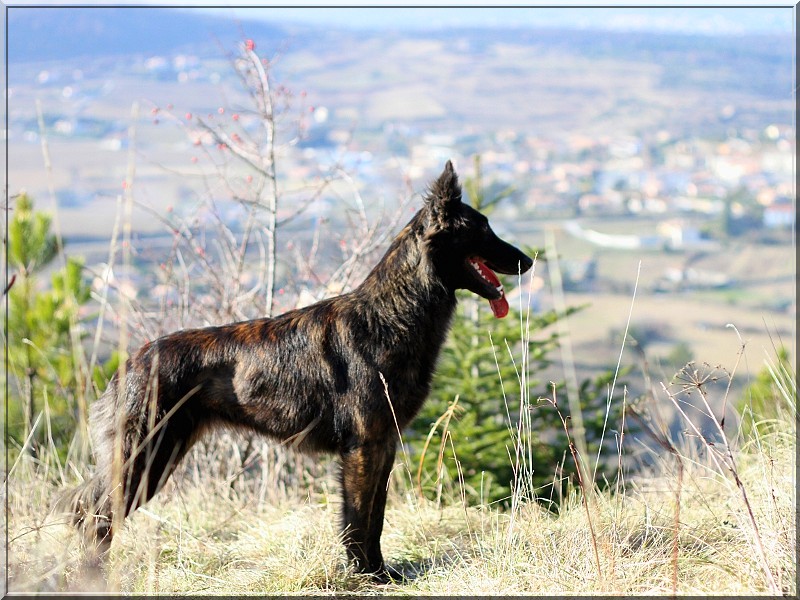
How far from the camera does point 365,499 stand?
4316 mm

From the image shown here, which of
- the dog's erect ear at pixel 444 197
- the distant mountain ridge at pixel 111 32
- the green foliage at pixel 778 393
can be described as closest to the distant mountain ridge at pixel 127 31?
the distant mountain ridge at pixel 111 32

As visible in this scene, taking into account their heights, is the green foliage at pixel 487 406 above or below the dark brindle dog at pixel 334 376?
below

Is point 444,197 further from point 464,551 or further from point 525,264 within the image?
point 464,551

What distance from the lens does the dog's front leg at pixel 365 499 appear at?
4.25 meters

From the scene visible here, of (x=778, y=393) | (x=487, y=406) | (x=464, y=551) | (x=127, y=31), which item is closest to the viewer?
(x=464, y=551)

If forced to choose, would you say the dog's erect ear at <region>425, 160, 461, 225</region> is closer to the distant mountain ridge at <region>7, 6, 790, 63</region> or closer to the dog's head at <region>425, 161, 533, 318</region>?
the dog's head at <region>425, 161, 533, 318</region>

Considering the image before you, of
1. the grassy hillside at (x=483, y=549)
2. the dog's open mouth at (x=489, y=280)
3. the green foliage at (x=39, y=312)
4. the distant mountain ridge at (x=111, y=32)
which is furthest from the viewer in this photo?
the distant mountain ridge at (x=111, y=32)

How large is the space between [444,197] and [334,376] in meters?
1.11

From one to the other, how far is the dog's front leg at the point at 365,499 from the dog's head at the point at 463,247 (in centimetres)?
98

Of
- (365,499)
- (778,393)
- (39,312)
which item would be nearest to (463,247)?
(365,499)

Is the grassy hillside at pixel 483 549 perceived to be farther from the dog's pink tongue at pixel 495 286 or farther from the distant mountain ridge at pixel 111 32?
the distant mountain ridge at pixel 111 32

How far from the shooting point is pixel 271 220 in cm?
715

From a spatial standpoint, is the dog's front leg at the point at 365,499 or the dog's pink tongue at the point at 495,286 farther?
the dog's pink tongue at the point at 495,286

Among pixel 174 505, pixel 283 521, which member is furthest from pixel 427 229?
pixel 174 505
